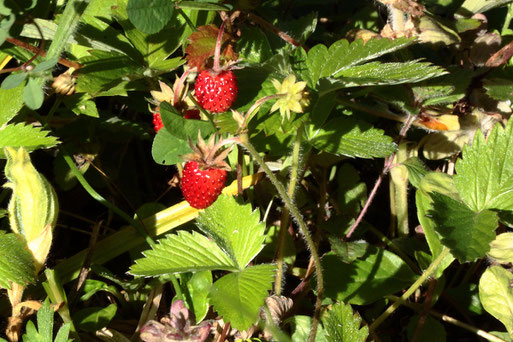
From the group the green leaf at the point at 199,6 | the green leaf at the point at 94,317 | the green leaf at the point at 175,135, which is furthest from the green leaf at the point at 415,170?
the green leaf at the point at 94,317

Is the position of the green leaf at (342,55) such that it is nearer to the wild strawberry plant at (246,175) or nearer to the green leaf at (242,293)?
the wild strawberry plant at (246,175)

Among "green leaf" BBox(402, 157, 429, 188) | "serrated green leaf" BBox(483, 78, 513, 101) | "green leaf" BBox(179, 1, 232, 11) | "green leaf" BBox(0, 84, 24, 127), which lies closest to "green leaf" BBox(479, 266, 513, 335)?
"green leaf" BBox(402, 157, 429, 188)

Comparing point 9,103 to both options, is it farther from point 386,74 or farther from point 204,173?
point 386,74

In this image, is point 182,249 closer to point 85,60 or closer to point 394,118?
point 85,60

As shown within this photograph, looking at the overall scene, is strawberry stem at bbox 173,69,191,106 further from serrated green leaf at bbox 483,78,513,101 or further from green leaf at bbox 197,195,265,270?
serrated green leaf at bbox 483,78,513,101

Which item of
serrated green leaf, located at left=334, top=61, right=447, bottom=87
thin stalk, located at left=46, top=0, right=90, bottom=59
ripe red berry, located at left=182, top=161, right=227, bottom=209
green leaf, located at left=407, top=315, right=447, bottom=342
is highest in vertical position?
thin stalk, located at left=46, top=0, right=90, bottom=59
